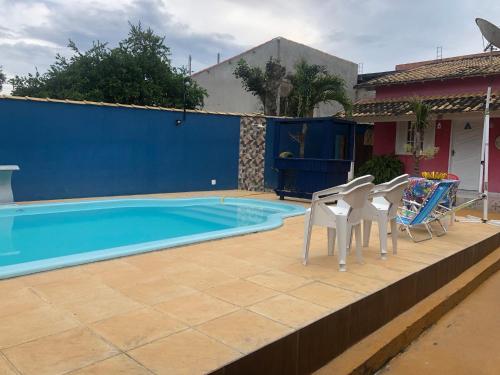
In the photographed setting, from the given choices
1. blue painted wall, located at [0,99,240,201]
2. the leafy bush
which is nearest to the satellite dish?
the leafy bush

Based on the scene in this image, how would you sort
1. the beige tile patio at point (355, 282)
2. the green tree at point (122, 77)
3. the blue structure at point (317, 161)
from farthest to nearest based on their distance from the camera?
the green tree at point (122, 77), the blue structure at point (317, 161), the beige tile patio at point (355, 282)

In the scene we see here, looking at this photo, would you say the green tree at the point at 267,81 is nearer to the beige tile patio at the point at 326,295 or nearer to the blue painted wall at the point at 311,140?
the blue painted wall at the point at 311,140

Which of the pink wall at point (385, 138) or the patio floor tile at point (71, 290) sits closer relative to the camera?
the patio floor tile at point (71, 290)

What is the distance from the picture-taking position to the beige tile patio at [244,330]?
8.36 feet

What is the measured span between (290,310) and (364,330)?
721mm

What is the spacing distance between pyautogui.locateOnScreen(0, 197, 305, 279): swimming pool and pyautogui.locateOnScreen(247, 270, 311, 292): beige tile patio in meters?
1.52

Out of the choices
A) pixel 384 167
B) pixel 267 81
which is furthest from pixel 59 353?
pixel 267 81

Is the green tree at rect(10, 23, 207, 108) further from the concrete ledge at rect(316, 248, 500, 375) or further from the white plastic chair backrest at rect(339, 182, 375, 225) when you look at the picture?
the concrete ledge at rect(316, 248, 500, 375)

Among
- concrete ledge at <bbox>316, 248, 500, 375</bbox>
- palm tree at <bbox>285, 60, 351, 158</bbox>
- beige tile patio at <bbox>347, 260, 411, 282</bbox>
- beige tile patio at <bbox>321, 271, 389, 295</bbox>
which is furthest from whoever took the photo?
palm tree at <bbox>285, 60, 351, 158</bbox>

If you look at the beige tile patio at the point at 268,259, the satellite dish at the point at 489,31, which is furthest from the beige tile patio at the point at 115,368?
the satellite dish at the point at 489,31

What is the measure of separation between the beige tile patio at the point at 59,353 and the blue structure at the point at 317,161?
329 inches

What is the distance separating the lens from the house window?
12.2 metres

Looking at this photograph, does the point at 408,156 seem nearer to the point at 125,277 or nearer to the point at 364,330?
the point at 364,330

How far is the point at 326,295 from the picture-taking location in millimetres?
3502
